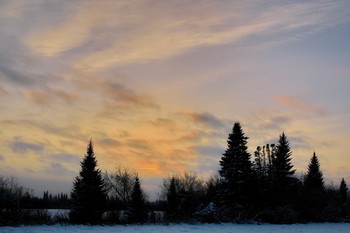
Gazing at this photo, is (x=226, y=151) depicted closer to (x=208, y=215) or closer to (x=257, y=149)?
(x=208, y=215)

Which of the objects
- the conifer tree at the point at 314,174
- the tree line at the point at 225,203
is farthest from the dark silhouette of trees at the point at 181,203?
the conifer tree at the point at 314,174

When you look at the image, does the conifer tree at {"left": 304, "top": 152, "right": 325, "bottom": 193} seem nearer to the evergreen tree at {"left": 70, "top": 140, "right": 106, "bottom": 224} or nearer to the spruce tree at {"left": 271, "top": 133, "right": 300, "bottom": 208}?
the spruce tree at {"left": 271, "top": 133, "right": 300, "bottom": 208}

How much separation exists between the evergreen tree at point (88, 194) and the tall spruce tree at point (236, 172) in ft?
40.8

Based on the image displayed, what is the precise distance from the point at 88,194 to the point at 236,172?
14955mm

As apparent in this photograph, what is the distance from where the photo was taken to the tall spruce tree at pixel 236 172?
110 feet

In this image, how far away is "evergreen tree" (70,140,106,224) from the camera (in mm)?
29500

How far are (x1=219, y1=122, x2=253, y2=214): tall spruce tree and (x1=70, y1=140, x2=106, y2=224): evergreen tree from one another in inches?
490

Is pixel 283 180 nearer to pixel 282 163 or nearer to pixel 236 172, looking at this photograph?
pixel 282 163

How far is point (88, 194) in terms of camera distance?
30766 millimetres

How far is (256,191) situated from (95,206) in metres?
15.9

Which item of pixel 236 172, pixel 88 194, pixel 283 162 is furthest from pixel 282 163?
pixel 88 194

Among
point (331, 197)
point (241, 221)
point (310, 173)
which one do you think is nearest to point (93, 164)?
point (241, 221)

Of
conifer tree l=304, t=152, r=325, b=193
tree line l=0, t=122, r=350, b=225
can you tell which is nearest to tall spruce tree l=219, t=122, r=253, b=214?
tree line l=0, t=122, r=350, b=225

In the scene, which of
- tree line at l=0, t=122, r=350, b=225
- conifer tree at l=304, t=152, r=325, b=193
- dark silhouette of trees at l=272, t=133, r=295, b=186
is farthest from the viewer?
conifer tree at l=304, t=152, r=325, b=193
